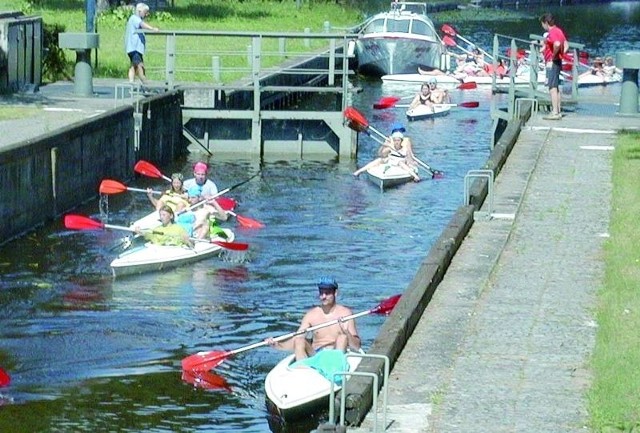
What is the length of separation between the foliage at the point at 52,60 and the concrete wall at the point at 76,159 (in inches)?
186

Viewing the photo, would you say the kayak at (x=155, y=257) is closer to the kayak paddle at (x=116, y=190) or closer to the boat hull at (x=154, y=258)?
the boat hull at (x=154, y=258)

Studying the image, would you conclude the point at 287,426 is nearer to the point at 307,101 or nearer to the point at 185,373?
the point at 185,373

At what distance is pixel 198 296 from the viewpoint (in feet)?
70.0

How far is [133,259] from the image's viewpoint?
22484 millimetres

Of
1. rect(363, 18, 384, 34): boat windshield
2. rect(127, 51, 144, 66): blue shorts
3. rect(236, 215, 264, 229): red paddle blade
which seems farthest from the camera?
rect(363, 18, 384, 34): boat windshield

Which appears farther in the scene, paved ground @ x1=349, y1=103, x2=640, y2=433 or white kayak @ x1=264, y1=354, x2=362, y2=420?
white kayak @ x1=264, y1=354, x2=362, y2=420

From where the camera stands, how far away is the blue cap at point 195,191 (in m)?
25.9

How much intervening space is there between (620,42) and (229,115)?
4245cm

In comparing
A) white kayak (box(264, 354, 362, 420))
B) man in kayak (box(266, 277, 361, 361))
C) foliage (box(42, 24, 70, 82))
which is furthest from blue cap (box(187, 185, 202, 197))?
foliage (box(42, 24, 70, 82))

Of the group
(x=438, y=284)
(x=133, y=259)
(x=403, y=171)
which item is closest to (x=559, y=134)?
(x=403, y=171)

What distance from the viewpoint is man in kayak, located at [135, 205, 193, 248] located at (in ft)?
76.3

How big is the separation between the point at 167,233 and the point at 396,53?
3165 cm

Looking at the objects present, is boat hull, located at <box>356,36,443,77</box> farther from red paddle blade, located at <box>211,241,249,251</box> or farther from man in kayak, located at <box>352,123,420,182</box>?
red paddle blade, located at <box>211,241,249,251</box>

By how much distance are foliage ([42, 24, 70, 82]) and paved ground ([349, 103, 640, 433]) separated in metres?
16.4
